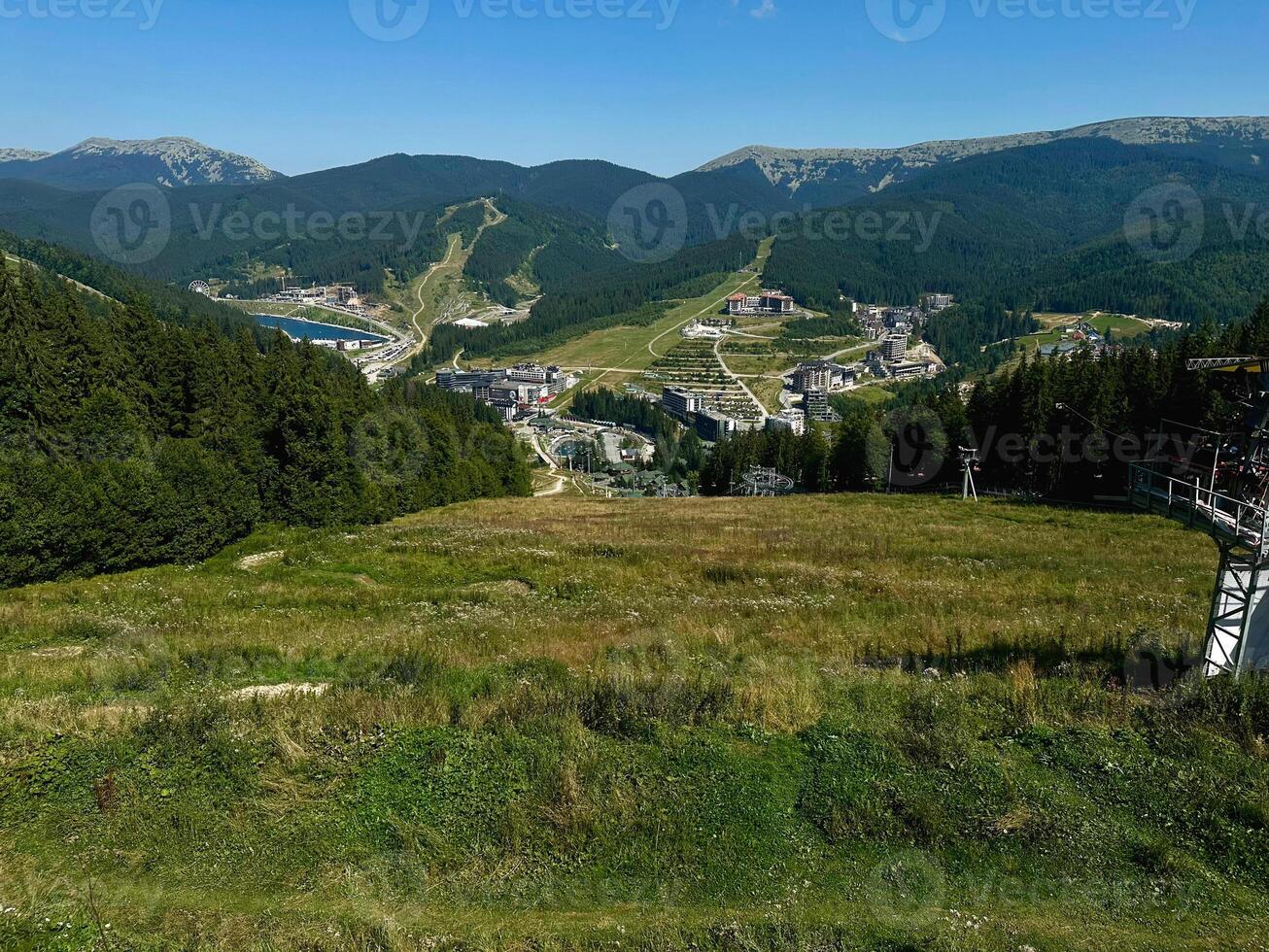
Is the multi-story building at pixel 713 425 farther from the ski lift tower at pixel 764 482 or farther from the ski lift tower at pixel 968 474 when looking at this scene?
the ski lift tower at pixel 968 474

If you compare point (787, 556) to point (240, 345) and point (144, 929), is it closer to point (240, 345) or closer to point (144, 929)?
point (144, 929)

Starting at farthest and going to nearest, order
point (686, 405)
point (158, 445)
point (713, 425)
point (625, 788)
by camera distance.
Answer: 1. point (686, 405)
2. point (713, 425)
3. point (158, 445)
4. point (625, 788)

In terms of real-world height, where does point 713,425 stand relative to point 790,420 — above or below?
Answer: below

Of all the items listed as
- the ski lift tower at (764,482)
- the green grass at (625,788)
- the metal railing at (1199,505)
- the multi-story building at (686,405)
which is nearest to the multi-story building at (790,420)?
the multi-story building at (686,405)

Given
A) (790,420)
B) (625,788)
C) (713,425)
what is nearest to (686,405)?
(713,425)

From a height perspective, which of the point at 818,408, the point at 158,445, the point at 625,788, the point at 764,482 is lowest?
the point at 818,408

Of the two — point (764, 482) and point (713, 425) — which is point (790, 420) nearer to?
point (713, 425)

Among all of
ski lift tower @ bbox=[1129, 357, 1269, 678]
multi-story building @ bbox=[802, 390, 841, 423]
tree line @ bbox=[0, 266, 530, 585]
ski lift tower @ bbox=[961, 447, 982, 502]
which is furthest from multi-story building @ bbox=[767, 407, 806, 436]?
ski lift tower @ bbox=[1129, 357, 1269, 678]
